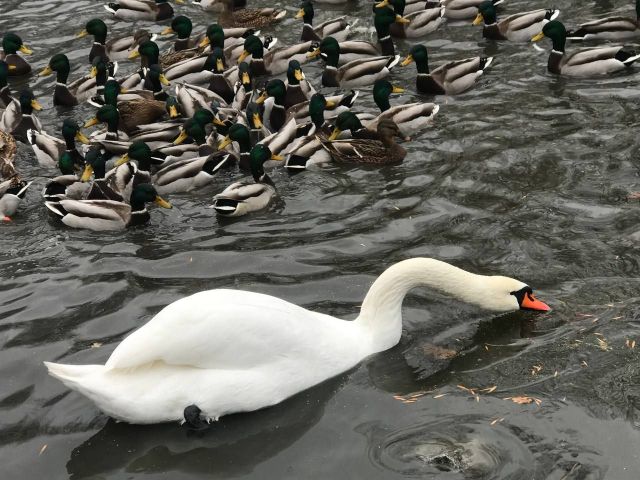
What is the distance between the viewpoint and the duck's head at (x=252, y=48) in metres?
14.5

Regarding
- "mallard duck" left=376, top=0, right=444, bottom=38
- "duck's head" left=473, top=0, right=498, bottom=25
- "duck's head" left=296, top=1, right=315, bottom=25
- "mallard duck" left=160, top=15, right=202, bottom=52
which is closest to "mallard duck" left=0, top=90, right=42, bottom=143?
"mallard duck" left=160, top=15, right=202, bottom=52

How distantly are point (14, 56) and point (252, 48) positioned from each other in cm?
344

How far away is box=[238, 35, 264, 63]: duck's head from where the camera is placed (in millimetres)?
14492

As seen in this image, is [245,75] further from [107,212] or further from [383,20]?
[107,212]

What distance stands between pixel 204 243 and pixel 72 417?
314 cm

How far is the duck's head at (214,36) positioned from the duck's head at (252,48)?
45cm

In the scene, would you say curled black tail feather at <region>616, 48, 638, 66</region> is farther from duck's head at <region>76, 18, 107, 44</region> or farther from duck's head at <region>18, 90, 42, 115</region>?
duck's head at <region>76, 18, 107, 44</region>

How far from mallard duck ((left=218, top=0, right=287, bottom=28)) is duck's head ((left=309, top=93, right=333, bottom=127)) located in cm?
449

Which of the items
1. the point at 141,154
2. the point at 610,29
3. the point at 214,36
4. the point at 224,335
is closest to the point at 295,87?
the point at 214,36

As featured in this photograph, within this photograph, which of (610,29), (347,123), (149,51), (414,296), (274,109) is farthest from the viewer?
(149,51)

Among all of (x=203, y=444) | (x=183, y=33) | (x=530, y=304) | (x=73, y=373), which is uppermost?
(x=73, y=373)

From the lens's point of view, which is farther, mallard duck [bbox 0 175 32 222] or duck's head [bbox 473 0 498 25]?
duck's head [bbox 473 0 498 25]

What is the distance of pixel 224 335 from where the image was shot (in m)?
6.65

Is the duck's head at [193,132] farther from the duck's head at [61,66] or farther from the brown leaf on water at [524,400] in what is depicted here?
the brown leaf on water at [524,400]
